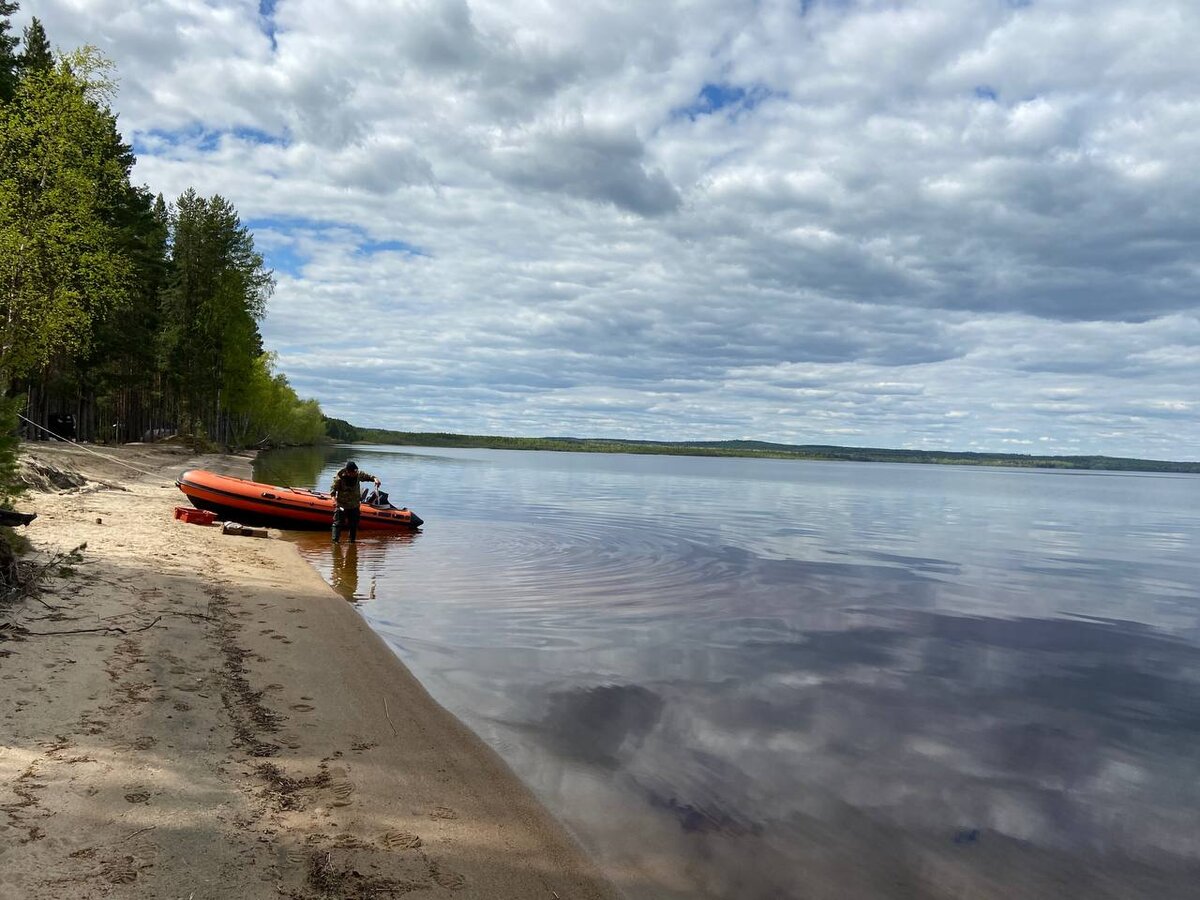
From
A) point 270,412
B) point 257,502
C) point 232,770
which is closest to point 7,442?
point 232,770

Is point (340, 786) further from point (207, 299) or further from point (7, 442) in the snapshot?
point (207, 299)

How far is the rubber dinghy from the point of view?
60.8 ft

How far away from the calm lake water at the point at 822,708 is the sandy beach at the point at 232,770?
0.62 meters

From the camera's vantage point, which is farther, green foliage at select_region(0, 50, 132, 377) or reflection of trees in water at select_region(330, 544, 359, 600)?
green foliage at select_region(0, 50, 132, 377)

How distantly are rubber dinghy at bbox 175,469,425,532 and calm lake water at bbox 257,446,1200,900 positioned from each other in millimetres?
2062

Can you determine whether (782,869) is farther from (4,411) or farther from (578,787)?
(4,411)

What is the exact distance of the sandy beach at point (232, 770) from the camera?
3.53m

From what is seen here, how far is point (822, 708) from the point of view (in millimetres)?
7723

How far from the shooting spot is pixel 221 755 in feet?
15.6

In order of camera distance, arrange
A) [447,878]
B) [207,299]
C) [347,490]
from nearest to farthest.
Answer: [447,878] → [347,490] → [207,299]

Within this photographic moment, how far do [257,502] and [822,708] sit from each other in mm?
15878

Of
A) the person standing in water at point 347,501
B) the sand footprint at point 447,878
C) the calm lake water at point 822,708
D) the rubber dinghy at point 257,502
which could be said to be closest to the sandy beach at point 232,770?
the sand footprint at point 447,878

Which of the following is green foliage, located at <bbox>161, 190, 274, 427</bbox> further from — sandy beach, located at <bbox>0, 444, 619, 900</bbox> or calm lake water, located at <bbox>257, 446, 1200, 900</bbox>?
sandy beach, located at <bbox>0, 444, 619, 900</bbox>

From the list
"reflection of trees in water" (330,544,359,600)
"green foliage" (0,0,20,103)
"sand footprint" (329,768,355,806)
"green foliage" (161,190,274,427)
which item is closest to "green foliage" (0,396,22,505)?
"reflection of trees in water" (330,544,359,600)
